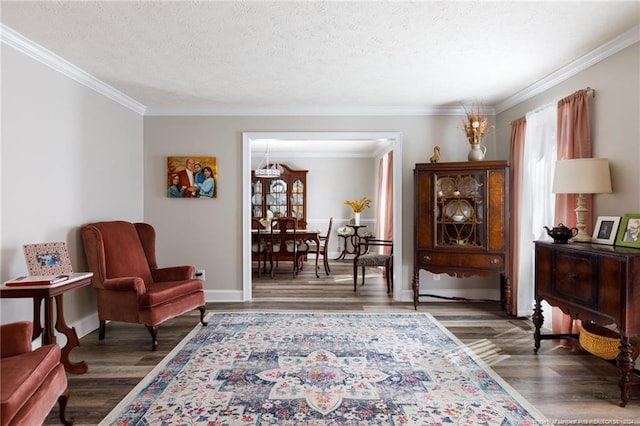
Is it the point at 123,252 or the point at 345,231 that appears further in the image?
the point at 345,231

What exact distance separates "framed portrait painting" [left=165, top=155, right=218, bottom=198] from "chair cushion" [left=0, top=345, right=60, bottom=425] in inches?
112

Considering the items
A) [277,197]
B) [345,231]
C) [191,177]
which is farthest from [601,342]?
[277,197]

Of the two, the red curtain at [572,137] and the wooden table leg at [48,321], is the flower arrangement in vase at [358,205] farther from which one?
the wooden table leg at [48,321]

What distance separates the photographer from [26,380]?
1575 mm

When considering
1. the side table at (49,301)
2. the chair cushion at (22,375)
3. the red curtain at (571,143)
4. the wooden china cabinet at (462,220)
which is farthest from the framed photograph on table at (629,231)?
the side table at (49,301)

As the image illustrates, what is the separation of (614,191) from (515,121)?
1.51 meters

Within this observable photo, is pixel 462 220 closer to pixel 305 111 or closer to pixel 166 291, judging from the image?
pixel 305 111

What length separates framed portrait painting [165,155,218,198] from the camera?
455cm

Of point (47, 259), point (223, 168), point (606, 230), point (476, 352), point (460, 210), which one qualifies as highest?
point (223, 168)

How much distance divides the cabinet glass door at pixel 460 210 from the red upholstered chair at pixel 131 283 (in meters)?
2.66

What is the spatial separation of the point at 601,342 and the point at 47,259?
397 cm

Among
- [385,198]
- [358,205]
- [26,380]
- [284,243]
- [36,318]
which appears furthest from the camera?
[358,205]

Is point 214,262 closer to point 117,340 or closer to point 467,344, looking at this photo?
point 117,340

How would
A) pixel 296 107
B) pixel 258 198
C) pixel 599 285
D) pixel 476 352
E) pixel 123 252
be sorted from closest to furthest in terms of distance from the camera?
pixel 599 285
pixel 476 352
pixel 123 252
pixel 296 107
pixel 258 198
